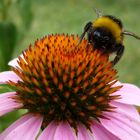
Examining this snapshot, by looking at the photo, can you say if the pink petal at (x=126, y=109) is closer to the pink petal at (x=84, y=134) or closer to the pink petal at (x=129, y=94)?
the pink petal at (x=129, y=94)

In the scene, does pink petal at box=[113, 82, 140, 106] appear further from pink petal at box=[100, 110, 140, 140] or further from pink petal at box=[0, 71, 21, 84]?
pink petal at box=[0, 71, 21, 84]

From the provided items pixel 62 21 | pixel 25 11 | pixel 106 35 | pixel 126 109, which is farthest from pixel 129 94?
pixel 62 21

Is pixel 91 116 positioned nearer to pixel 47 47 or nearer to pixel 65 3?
pixel 47 47

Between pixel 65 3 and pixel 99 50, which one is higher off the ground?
pixel 65 3

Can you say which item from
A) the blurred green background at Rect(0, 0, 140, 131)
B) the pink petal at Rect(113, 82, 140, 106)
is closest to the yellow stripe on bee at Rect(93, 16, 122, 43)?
the pink petal at Rect(113, 82, 140, 106)

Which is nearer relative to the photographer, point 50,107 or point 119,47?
point 50,107

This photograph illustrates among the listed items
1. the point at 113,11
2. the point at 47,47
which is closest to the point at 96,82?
the point at 47,47

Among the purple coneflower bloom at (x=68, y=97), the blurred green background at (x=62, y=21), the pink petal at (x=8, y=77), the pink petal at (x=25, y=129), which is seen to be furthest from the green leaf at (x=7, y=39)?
the pink petal at (x=25, y=129)
